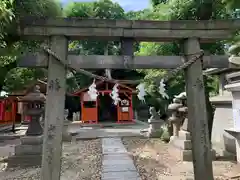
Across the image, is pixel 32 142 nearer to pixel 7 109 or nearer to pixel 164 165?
pixel 164 165

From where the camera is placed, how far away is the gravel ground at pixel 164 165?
19.6 feet

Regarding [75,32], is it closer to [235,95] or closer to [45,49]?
[45,49]

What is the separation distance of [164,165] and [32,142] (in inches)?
161

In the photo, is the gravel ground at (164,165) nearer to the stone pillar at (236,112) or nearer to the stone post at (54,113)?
the stone pillar at (236,112)

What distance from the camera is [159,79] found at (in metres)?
4.03

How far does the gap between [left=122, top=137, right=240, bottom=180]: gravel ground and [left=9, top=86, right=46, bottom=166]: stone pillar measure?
302 cm

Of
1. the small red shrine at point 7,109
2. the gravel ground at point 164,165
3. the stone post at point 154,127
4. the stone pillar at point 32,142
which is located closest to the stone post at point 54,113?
the gravel ground at point 164,165

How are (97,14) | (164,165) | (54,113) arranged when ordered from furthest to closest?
(97,14)
(164,165)
(54,113)

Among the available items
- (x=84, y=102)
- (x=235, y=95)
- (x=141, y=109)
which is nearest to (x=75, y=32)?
(x=235, y=95)

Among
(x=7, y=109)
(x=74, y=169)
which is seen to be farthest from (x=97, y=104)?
(x=74, y=169)

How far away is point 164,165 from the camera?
23.1 feet

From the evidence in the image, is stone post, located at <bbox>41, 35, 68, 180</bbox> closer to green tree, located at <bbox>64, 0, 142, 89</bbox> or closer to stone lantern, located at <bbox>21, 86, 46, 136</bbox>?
stone lantern, located at <bbox>21, 86, 46, 136</bbox>

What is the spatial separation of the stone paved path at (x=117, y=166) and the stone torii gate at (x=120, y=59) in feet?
6.61

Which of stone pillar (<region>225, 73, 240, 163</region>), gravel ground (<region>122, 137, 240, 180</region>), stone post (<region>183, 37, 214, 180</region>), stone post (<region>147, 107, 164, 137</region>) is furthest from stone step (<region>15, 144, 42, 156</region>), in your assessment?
stone post (<region>147, 107, 164, 137</region>)
